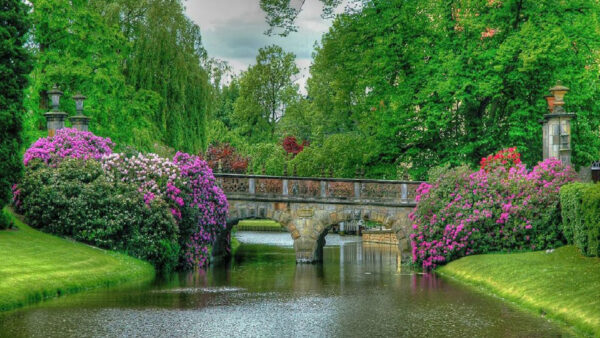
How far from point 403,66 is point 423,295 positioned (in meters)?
20.0

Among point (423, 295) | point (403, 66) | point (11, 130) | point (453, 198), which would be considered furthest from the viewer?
point (403, 66)

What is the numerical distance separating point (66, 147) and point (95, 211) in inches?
154

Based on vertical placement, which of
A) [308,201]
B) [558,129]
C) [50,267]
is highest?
[558,129]

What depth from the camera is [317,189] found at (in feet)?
120

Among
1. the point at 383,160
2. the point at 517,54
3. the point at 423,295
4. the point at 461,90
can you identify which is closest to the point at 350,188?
the point at 383,160

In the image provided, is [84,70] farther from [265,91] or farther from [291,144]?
[265,91]

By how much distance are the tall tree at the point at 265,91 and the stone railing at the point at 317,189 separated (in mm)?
43529

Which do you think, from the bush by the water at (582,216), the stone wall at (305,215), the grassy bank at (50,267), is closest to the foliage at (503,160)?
the bush by the water at (582,216)

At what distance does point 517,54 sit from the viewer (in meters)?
36.1

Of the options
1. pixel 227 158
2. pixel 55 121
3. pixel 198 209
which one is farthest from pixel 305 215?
pixel 227 158

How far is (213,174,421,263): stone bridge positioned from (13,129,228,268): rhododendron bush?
140 inches

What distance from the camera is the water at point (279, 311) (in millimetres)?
14352

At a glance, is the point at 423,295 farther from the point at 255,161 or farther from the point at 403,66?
the point at 255,161

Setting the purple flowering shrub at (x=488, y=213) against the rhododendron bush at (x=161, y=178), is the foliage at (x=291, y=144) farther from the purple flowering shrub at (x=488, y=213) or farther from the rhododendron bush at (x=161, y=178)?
the purple flowering shrub at (x=488, y=213)
